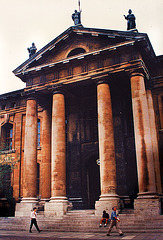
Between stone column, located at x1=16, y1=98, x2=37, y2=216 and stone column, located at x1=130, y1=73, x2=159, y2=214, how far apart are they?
8786 millimetres

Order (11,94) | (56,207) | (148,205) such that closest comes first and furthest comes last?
(148,205) → (56,207) → (11,94)

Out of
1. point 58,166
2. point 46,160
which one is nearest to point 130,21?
point 58,166

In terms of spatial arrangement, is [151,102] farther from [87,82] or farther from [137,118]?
[87,82]

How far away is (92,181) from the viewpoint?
26281mm

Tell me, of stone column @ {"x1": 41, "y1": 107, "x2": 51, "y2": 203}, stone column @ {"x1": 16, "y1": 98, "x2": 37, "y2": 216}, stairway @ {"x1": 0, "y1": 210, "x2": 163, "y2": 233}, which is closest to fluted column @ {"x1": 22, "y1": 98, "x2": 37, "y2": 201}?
stone column @ {"x1": 16, "y1": 98, "x2": 37, "y2": 216}

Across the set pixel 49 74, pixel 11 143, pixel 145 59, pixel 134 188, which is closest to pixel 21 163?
pixel 11 143

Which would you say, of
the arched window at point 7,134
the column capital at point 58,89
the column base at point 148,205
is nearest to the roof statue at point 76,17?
the column capital at point 58,89

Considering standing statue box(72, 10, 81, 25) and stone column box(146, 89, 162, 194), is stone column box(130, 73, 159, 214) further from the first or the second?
standing statue box(72, 10, 81, 25)

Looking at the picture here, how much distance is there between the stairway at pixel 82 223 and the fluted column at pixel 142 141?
2.07m

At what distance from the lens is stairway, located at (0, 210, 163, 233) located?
16.8 metres

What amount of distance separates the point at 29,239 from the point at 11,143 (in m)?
18.9

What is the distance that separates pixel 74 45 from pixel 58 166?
10.7 m

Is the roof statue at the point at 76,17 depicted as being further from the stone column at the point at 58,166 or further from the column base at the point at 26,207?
the column base at the point at 26,207

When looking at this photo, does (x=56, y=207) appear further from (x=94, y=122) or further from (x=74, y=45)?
(x=74, y=45)
